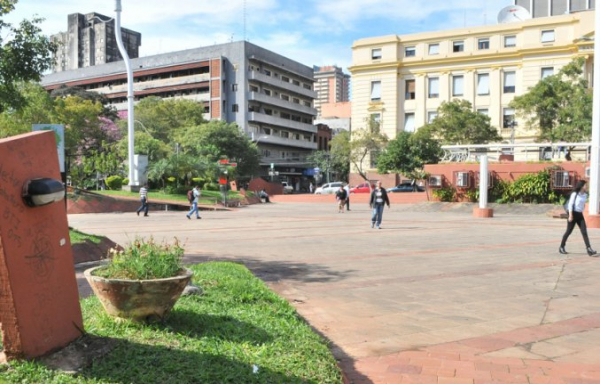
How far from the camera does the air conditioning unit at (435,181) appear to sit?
30.8 metres

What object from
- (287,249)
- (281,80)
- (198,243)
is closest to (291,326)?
(287,249)

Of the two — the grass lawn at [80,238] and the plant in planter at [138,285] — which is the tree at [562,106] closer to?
the grass lawn at [80,238]

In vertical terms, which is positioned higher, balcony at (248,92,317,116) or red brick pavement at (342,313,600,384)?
balcony at (248,92,317,116)

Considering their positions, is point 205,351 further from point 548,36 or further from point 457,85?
point 457,85

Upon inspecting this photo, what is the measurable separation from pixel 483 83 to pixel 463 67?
7.48ft

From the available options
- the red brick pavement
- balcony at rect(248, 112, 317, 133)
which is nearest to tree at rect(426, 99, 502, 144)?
balcony at rect(248, 112, 317, 133)

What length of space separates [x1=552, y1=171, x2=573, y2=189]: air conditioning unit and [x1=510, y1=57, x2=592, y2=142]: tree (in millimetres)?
8177

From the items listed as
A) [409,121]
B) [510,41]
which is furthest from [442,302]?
[409,121]

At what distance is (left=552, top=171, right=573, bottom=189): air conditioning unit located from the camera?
87.4 ft

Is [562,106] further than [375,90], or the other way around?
[375,90]

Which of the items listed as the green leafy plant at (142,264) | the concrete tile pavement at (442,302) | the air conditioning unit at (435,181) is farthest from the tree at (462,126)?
the green leafy plant at (142,264)

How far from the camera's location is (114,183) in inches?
1569

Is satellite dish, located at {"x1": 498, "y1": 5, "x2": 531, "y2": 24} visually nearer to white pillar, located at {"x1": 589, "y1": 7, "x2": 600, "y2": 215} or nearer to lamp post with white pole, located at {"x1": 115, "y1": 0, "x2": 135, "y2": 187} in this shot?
lamp post with white pole, located at {"x1": 115, "y1": 0, "x2": 135, "y2": 187}

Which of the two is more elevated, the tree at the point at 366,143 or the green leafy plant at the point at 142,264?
the tree at the point at 366,143
